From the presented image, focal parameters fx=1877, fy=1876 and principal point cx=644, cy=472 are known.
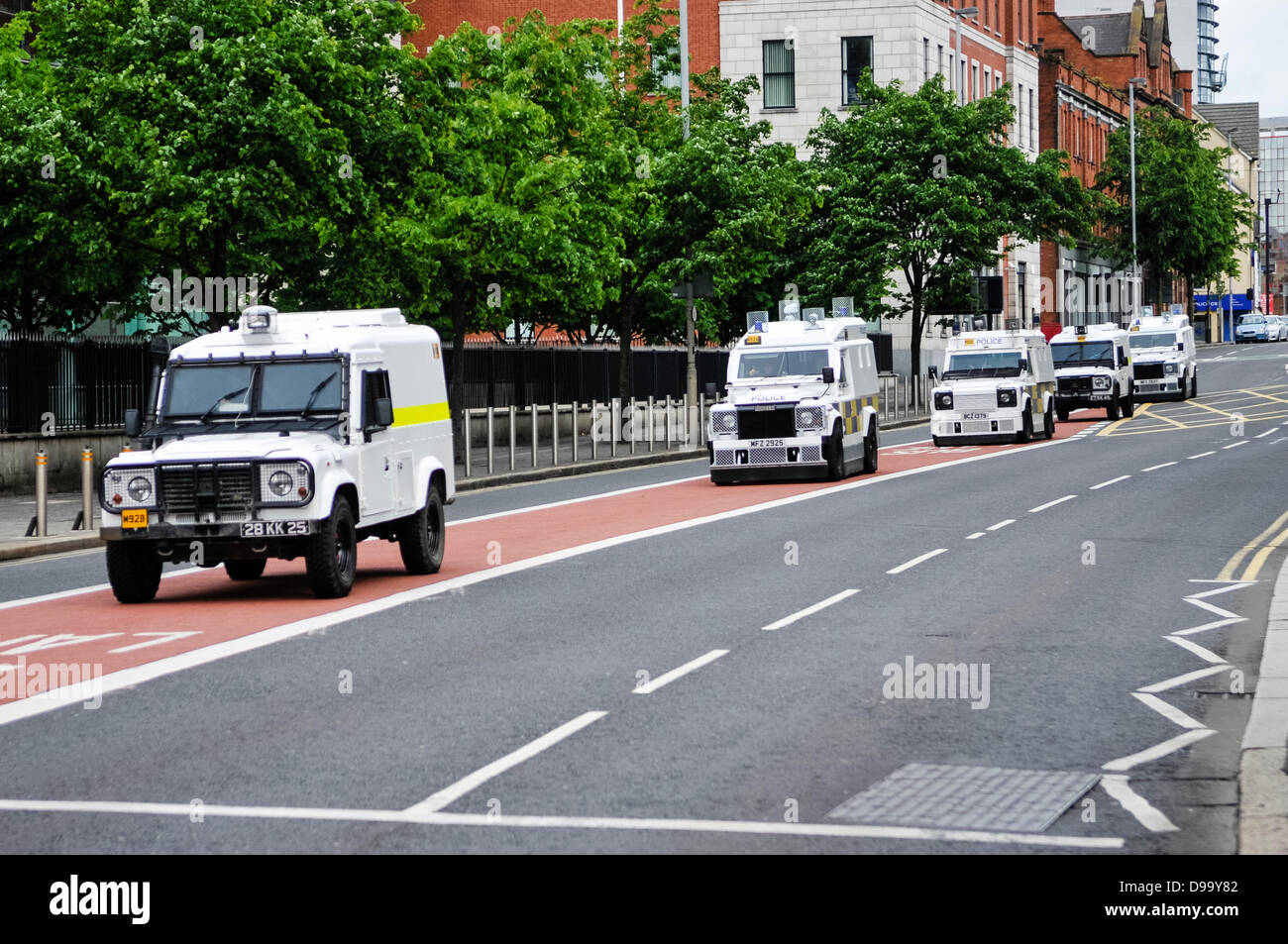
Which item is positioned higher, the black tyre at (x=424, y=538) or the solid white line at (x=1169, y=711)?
the black tyre at (x=424, y=538)

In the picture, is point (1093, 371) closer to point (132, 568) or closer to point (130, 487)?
point (132, 568)

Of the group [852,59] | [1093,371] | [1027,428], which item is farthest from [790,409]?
[852,59]

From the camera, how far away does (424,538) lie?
57.1 feet

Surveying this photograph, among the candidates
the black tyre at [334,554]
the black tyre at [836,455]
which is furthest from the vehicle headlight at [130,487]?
the black tyre at [836,455]

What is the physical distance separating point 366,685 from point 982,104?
51.5 m

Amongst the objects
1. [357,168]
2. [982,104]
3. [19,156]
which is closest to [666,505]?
[357,168]

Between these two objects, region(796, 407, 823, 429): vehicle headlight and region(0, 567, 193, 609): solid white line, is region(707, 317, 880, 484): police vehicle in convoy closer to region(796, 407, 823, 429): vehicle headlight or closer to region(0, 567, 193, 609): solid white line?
region(796, 407, 823, 429): vehicle headlight

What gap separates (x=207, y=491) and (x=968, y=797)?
871 centimetres

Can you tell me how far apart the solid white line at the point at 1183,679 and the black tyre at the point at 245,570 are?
9.35 metres

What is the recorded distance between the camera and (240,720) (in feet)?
33.0

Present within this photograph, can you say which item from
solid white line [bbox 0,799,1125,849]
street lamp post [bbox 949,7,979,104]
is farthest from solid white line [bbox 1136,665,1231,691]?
street lamp post [bbox 949,7,979,104]

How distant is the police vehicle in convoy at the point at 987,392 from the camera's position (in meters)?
39.7

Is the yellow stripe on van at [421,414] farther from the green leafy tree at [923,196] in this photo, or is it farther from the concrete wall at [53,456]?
the green leafy tree at [923,196]
